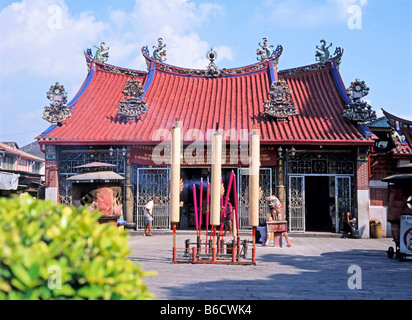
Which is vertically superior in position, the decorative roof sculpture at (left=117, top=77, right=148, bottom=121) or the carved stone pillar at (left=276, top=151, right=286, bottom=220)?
the decorative roof sculpture at (left=117, top=77, right=148, bottom=121)

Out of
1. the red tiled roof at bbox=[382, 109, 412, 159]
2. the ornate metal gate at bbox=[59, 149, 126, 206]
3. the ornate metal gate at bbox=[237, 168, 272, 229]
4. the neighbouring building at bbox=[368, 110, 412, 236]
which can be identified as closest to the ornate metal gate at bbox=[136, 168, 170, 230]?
the ornate metal gate at bbox=[59, 149, 126, 206]

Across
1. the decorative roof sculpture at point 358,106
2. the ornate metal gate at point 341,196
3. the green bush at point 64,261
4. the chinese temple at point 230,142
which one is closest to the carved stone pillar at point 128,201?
the chinese temple at point 230,142

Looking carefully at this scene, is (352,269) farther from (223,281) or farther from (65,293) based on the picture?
(65,293)

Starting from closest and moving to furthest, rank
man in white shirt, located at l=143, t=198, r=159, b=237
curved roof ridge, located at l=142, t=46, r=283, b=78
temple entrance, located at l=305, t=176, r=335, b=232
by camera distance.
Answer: man in white shirt, located at l=143, t=198, r=159, b=237 → temple entrance, located at l=305, t=176, r=335, b=232 → curved roof ridge, located at l=142, t=46, r=283, b=78

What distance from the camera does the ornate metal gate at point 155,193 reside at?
14297mm

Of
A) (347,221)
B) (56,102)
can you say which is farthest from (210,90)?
(347,221)

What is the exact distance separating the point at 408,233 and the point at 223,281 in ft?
15.7

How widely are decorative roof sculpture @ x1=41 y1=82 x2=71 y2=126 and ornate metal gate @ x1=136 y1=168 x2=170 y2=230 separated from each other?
3.59m

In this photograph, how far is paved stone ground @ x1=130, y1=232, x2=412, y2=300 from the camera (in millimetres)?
5473

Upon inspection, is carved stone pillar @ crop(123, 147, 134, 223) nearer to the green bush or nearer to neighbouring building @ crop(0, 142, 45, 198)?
neighbouring building @ crop(0, 142, 45, 198)

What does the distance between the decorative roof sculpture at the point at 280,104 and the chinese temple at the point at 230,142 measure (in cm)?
4

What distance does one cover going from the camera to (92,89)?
1691 centimetres

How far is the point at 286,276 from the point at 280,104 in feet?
30.4

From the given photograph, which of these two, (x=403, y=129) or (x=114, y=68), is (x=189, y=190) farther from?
(x=403, y=129)
